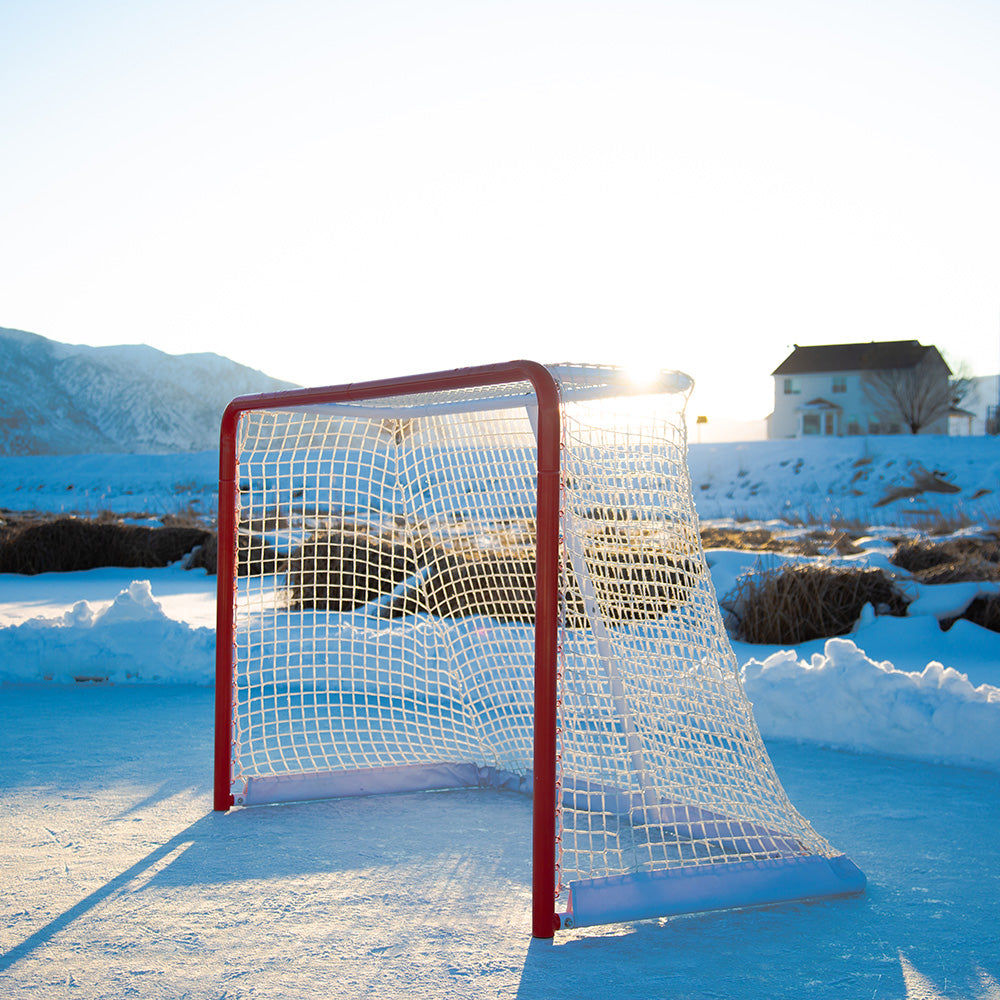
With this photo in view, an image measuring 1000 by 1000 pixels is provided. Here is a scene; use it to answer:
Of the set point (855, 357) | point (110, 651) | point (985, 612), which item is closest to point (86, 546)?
point (110, 651)

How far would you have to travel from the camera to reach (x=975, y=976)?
74.7 inches

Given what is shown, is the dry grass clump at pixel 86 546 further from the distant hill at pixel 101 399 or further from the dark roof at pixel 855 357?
the distant hill at pixel 101 399

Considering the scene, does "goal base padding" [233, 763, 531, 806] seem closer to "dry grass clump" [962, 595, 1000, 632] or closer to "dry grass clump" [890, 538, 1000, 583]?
"dry grass clump" [962, 595, 1000, 632]

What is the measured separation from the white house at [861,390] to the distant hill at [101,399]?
6310 centimetres

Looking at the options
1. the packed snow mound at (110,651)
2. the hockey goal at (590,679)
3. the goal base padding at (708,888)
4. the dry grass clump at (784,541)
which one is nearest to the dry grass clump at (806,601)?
the dry grass clump at (784,541)

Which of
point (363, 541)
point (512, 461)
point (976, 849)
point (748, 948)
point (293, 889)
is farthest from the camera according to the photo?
point (363, 541)

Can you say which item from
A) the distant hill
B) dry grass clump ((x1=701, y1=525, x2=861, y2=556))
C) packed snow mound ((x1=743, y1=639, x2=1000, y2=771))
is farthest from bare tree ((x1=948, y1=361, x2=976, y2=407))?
the distant hill

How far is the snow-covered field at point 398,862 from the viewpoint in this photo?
1889mm

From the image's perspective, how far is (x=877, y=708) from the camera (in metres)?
3.75

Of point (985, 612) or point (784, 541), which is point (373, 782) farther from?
point (784, 541)

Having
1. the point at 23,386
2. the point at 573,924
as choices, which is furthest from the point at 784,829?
the point at 23,386

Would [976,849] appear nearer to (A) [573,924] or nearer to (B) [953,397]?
(A) [573,924]

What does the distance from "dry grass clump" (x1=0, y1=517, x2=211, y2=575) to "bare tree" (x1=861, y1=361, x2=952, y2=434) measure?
34939 millimetres

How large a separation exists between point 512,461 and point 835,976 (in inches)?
77.5
